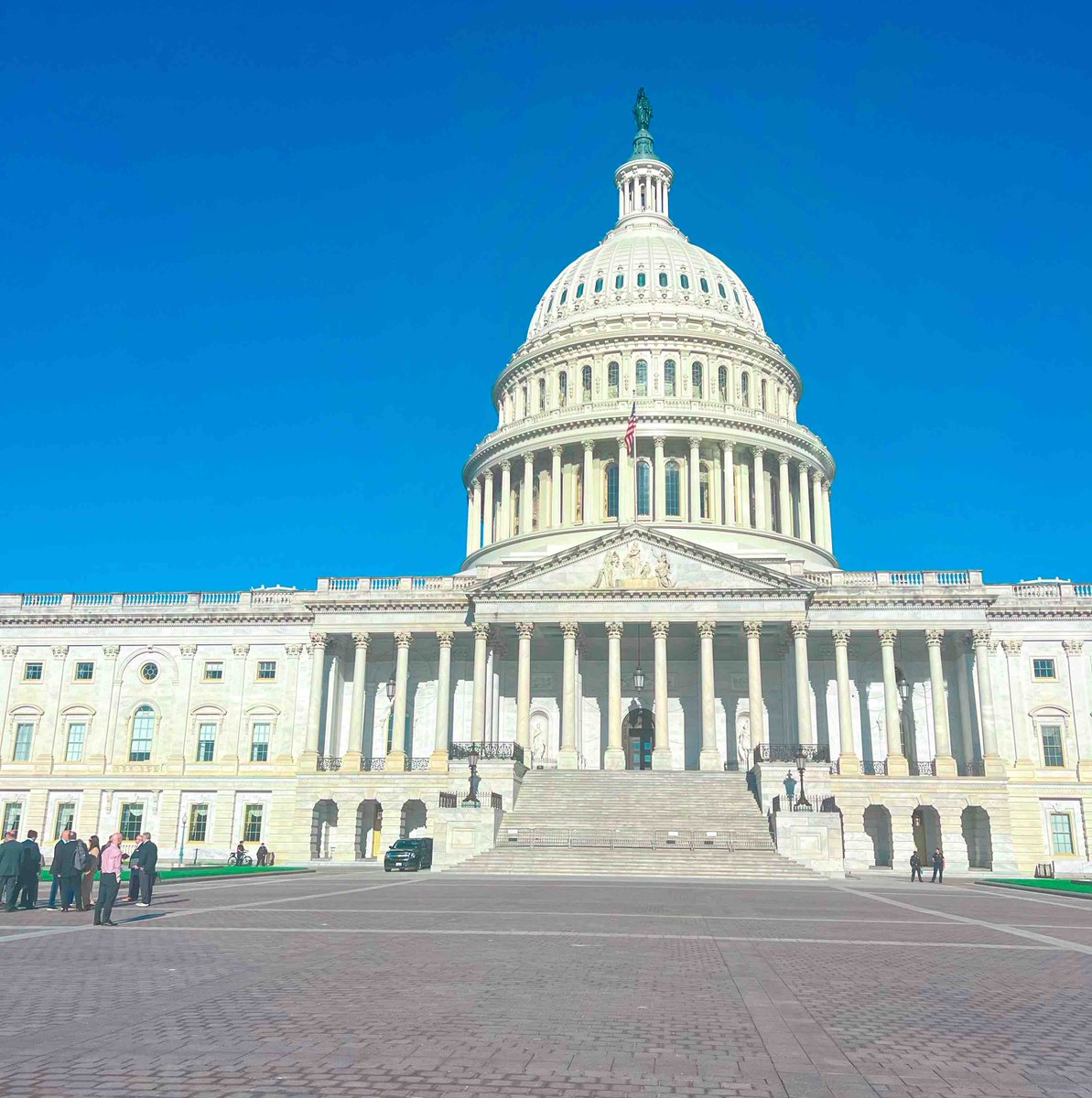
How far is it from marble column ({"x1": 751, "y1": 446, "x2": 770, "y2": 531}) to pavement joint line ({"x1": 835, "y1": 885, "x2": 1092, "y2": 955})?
49.7 meters

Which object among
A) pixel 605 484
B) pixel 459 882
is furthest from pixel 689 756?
pixel 459 882

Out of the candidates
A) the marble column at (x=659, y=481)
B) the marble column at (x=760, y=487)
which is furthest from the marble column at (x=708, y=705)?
the marble column at (x=760, y=487)

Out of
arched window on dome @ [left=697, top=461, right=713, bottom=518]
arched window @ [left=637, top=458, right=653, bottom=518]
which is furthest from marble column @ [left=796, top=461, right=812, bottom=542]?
arched window @ [left=637, top=458, right=653, bottom=518]

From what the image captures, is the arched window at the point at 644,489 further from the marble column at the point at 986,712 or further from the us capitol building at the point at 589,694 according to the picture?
the marble column at the point at 986,712

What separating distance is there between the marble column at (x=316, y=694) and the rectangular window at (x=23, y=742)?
18.9 metres

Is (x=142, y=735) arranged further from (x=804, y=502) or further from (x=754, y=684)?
(x=804, y=502)

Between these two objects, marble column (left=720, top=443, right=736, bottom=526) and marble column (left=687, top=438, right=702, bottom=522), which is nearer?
marble column (left=687, top=438, right=702, bottom=522)

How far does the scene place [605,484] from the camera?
8481 centimetres

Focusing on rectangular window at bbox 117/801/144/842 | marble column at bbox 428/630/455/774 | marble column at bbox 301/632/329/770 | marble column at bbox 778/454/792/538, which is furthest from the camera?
marble column at bbox 778/454/792/538

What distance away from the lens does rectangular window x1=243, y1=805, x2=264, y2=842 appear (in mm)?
67812

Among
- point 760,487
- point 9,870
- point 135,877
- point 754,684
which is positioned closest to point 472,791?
point 754,684

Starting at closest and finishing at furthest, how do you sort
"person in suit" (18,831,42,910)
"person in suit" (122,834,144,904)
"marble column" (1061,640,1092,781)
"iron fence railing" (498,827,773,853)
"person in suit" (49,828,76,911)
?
"person in suit" (49,828,76,911), "person in suit" (18,831,42,910), "person in suit" (122,834,144,904), "iron fence railing" (498,827,773,853), "marble column" (1061,640,1092,781)

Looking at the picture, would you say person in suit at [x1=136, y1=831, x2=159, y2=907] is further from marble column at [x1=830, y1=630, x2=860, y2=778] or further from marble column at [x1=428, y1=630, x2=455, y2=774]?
marble column at [x1=830, y1=630, x2=860, y2=778]

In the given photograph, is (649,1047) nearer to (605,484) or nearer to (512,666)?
(512,666)
